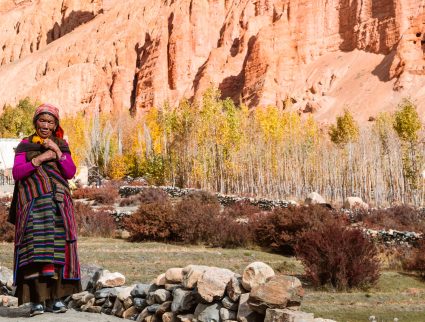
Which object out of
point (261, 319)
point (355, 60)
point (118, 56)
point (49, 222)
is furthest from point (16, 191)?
point (118, 56)

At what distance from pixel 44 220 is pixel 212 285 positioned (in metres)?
1.81

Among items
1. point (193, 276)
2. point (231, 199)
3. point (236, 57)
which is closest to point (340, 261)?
point (193, 276)

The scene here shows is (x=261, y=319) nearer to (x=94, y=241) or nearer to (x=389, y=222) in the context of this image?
(x=94, y=241)

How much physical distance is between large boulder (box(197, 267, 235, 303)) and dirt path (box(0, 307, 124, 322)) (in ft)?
3.90

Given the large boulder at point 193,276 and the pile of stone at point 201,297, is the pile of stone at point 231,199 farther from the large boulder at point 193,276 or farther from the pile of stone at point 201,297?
the large boulder at point 193,276

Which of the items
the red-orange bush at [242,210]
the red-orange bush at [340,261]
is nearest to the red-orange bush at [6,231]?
the red-orange bush at [242,210]

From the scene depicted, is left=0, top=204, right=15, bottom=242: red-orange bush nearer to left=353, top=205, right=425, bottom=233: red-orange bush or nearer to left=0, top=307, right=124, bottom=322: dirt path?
left=0, top=307, right=124, bottom=322: dirt path

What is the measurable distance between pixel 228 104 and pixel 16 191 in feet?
94.3

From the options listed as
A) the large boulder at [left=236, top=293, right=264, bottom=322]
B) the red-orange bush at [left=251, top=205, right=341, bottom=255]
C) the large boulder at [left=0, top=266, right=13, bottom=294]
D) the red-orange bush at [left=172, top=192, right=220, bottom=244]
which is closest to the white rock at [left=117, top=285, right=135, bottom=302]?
the large boulder at [left=236, top=293, right=264, bottom=322]

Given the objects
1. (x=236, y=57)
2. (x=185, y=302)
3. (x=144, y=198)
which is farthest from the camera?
(x=236, y=57)

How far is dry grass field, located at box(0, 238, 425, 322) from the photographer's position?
6.77 m

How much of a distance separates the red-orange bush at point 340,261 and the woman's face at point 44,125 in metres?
4.76

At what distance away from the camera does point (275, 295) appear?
4.93 meters

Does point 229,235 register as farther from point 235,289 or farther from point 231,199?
point 231,199
